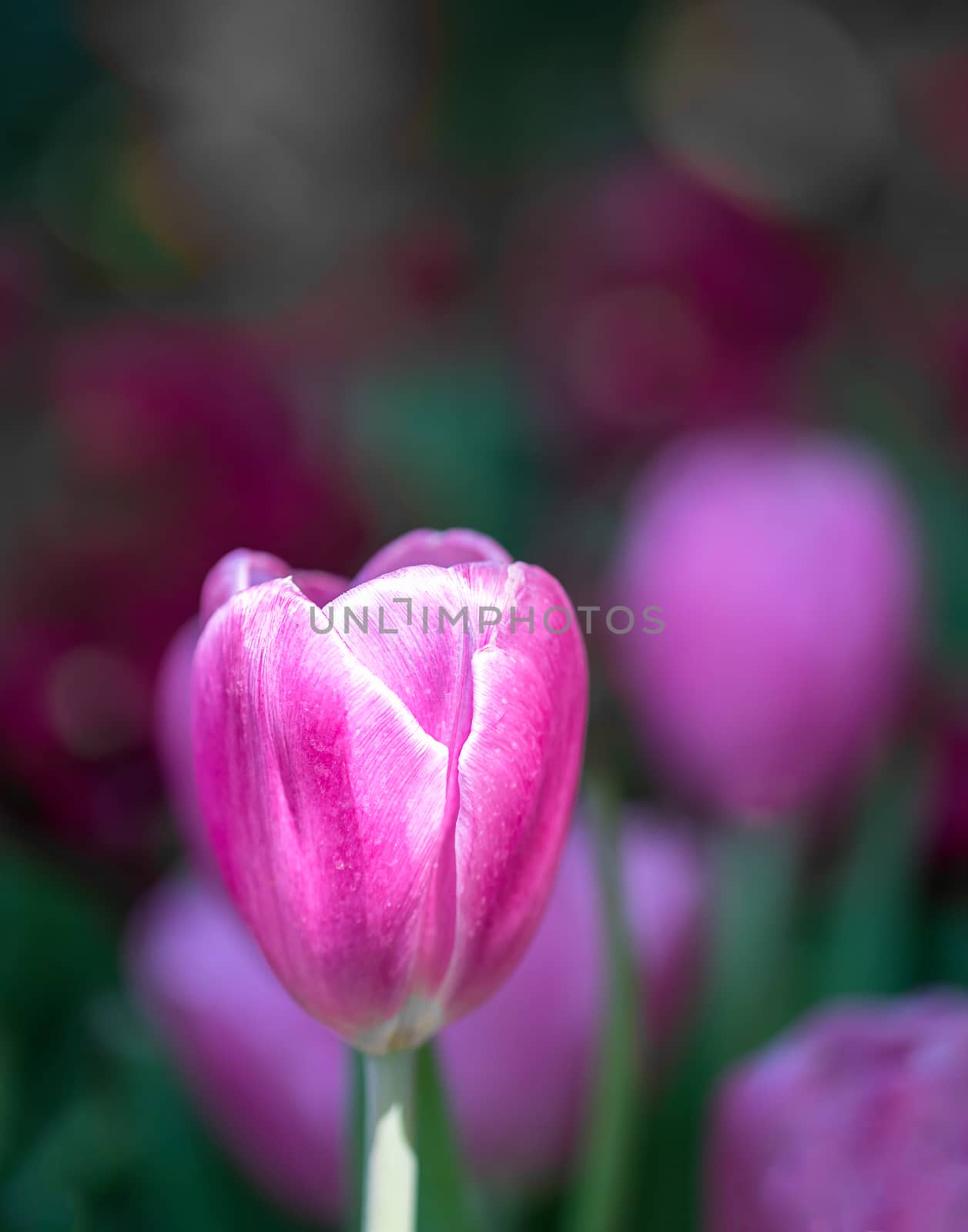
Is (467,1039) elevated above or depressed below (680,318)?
below

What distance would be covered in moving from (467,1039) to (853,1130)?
8 centimetres

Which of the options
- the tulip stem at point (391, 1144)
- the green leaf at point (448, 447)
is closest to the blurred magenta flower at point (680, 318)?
the green leaf at point (448, 447)

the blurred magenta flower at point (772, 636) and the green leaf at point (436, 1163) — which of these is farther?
the blurred magenta flower at point (772, 636)

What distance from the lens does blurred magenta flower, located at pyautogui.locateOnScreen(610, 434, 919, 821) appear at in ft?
0.98

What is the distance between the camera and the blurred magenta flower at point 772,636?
30 centimetres

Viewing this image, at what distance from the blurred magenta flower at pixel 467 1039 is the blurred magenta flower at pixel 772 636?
0.14 ft

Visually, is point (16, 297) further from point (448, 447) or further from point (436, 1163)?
point (436, 1163)

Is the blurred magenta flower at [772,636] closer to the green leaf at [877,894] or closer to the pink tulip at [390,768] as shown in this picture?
the green leaf at [877,894]

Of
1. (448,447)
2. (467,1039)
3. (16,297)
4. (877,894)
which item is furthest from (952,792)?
(16,297)

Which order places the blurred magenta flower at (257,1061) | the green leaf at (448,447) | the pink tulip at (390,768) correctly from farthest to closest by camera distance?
the green leaf at (448,447), the blurred magenta flower at (257,1061), the pink tulip at (390,768)

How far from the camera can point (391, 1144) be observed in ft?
0.53

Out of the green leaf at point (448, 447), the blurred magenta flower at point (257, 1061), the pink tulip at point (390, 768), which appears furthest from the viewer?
the green leaf at point (448, 447)

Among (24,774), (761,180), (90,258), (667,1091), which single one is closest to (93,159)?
(90,258)

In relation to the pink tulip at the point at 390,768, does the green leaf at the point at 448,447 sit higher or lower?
lower
